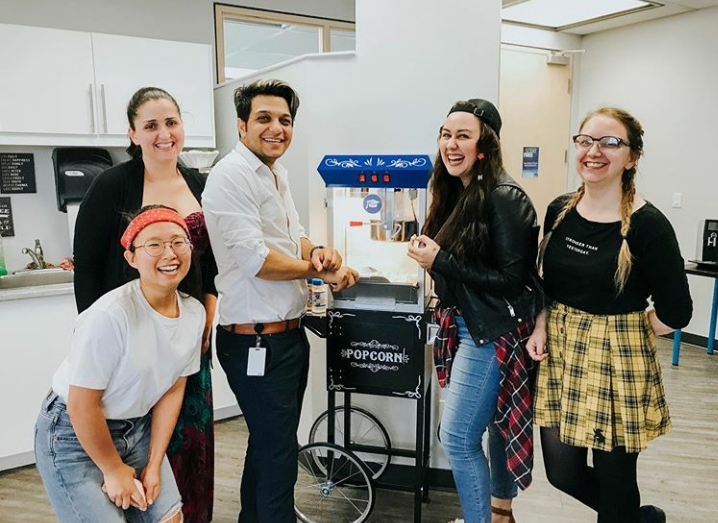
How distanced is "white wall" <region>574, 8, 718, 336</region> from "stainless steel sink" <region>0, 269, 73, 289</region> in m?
4.44

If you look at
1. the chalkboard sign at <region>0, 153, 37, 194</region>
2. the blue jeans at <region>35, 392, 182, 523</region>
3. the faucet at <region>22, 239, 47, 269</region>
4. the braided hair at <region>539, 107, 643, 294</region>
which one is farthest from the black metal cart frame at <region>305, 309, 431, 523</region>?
the chalkboard sign at <region>0, 153, 37, 194</region>

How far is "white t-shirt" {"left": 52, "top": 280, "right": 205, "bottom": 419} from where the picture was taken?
4.51 ft

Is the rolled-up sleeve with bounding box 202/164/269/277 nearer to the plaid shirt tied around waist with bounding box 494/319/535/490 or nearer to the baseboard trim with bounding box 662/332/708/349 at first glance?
the plaid shirt tied around waist with bounding box 494/319/535/490

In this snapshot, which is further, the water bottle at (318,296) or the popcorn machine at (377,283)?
the water bottle at (318,296)

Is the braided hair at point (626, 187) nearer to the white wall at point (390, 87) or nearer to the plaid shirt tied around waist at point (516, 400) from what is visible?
the plaid shirt tied around waist at point (516, 400)

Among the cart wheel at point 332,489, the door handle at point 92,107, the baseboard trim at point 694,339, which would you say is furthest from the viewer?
the baseboard trim at point 694,339

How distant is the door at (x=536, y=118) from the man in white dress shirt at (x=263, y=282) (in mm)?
3352

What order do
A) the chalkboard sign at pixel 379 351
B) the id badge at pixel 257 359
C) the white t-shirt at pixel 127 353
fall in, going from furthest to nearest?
Result: the chalkboard sign at pixel 379 351, the id badge at pixel 257 359, the white t-shirt at pixel 127 353

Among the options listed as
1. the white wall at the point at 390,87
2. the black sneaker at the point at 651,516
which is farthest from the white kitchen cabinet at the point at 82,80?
the black sneaker at the point at 651,516

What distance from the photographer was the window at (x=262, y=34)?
393 centimetres

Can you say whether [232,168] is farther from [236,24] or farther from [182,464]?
[236,24]

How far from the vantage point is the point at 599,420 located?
5.18ft

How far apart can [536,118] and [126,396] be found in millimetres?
4350

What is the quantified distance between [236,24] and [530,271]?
3.28m
